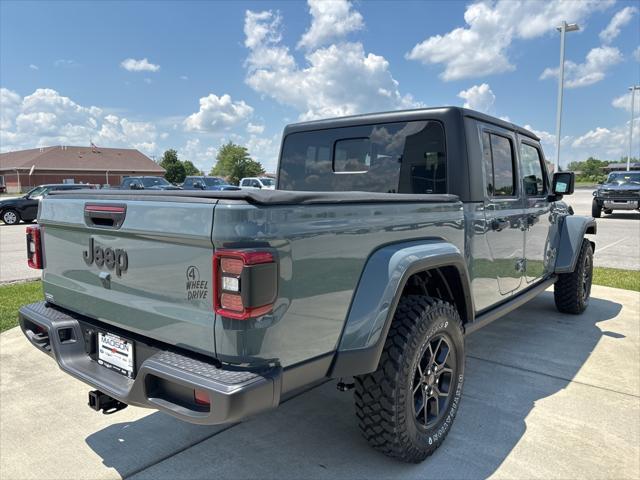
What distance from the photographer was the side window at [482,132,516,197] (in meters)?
3.57

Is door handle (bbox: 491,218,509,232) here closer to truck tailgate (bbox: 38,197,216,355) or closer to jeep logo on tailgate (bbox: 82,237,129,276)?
truck tailgate (bbox: 38,197,216,355)

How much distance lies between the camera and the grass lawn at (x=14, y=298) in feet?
17.4

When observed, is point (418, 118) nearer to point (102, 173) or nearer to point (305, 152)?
point (305, 152)

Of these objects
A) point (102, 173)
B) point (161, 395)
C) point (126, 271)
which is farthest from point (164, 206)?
point (102, 173)

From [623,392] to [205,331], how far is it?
3268 mm

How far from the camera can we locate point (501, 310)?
3.71 meters

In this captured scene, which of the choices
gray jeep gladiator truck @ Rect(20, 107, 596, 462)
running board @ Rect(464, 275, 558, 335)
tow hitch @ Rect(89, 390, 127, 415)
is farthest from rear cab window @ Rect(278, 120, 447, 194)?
tow hitch @ Rect(89, 390, 127, 415)

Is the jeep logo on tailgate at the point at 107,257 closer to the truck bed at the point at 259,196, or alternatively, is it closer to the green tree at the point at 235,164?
the truck bed at the point at 259,196

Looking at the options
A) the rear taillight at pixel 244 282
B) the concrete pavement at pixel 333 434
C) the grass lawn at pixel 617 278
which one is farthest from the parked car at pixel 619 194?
the rear taillight at pixel 244 282

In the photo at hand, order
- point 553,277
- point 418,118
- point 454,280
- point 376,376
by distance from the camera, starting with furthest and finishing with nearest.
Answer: point 553,277
point 418,118
point 454,280
point 376,376

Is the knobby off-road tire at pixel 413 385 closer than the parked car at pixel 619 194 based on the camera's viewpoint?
Yes

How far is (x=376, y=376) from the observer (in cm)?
247

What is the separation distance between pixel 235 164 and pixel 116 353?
97.5m

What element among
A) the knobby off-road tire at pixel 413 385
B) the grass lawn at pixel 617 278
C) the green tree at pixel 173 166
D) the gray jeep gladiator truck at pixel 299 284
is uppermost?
the green tree at pixel 173 166
